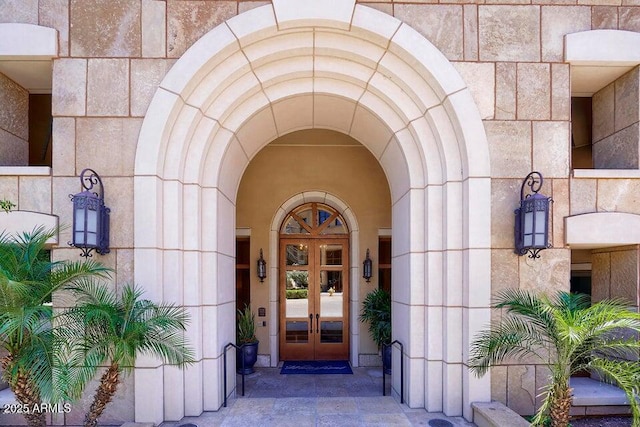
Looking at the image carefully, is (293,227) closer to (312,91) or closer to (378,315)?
(378,315)

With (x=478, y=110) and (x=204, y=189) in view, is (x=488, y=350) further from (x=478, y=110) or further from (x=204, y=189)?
(x=204, y=189)

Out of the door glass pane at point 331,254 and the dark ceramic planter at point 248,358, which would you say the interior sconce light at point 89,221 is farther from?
the door glass pane at point 331,254

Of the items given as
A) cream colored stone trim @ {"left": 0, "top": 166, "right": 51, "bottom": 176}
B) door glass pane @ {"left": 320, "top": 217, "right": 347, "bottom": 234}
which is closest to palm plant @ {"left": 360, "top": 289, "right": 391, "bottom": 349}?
door glass pane @ {"left": 320, "top": 217, "right": 347, "bottom": 234}

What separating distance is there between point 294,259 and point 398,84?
522 centimetres

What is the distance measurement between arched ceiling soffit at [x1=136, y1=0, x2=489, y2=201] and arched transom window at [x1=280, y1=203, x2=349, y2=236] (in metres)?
3.62

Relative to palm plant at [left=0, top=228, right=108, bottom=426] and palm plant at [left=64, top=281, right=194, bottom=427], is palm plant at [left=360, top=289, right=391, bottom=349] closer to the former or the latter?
palm plant at [left=64, top=281, right=194, bottom=427]

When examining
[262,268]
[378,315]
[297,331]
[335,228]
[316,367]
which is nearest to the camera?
[378,315]

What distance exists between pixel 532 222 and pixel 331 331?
19.1 feet

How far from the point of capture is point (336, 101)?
20.3 ft

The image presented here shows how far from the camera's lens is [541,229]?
4.97 metres

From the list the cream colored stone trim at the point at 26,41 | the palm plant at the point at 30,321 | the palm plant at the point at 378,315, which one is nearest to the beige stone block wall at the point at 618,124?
the palm plant at the point at 378,315

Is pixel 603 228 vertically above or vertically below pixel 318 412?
above

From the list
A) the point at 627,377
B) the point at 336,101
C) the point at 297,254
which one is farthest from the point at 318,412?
the point at 336,101

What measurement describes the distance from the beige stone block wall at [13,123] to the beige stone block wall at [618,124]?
9071 mm
